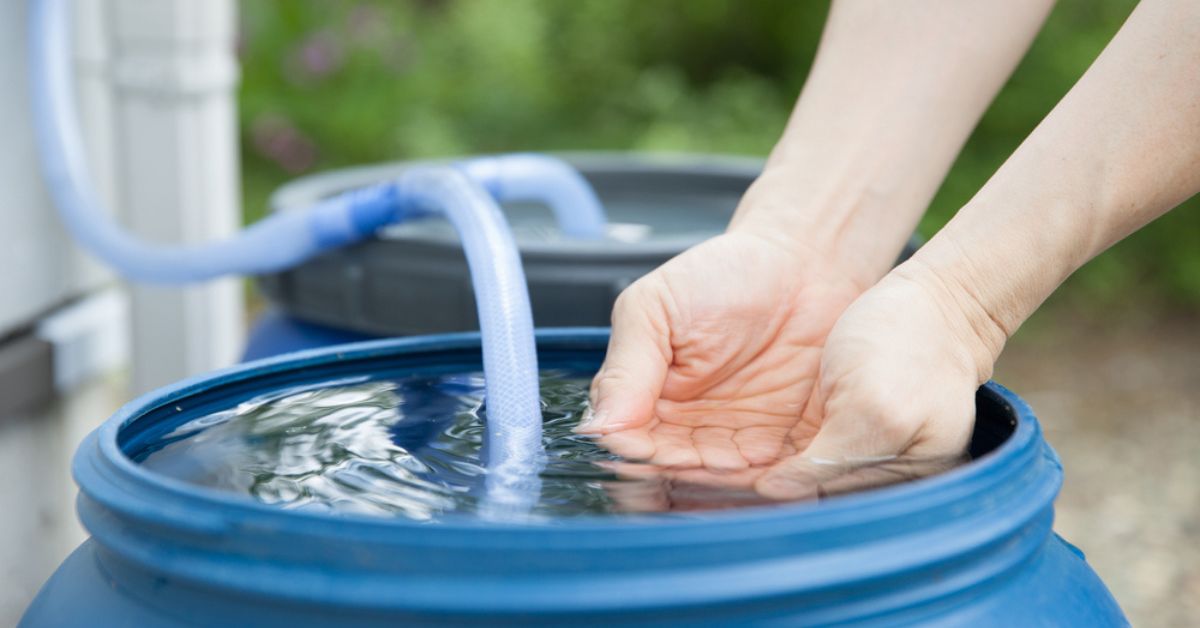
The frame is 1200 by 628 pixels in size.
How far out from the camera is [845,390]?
94 cm

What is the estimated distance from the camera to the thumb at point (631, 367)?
3.44 feet

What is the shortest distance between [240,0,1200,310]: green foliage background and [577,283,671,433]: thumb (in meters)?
3.19

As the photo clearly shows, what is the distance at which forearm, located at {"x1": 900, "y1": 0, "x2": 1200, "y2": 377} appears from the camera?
0.94 metres

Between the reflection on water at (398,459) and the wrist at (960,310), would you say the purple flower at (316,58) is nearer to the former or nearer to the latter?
the reflection on water at (398,459)

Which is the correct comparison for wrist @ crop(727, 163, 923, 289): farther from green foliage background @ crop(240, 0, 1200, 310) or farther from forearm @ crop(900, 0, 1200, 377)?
green foliage background @ crop(240, 0, 1200, 310)


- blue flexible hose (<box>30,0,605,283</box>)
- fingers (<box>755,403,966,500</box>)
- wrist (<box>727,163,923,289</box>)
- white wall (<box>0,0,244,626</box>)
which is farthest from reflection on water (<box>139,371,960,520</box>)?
white wall (<box>0,0,244,626</box>)

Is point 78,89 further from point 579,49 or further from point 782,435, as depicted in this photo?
point 579,49

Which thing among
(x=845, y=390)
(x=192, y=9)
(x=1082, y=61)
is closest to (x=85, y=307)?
(x=192, y=9)

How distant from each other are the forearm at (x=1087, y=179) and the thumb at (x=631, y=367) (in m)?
0.25

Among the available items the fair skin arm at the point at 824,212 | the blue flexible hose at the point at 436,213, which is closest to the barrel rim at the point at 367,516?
the blue flexible hose at the point at 436,213

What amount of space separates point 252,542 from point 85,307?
1.83m

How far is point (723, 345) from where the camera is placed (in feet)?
3.97

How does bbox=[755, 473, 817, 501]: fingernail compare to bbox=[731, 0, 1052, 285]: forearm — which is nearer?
bbox=[755, 473, 817, 501]: fingernail

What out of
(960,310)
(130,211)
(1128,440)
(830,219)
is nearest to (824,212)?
(830,219)
